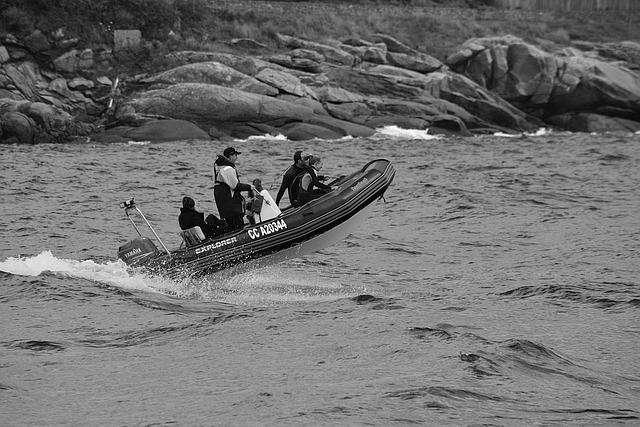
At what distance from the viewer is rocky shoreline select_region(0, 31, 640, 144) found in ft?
107

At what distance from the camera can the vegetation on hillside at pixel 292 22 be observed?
133 feet

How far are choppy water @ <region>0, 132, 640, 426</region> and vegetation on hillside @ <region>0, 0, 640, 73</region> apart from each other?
817 inches

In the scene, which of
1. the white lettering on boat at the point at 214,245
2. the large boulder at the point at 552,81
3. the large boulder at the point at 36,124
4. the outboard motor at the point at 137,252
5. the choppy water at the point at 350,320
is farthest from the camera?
the large boulder at the point at 552,81

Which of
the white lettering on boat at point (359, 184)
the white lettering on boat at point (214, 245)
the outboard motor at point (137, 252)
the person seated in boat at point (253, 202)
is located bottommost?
the outboard motor at point (137, 252)

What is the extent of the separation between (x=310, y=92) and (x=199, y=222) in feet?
76.5

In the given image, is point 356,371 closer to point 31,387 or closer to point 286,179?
point 31,387

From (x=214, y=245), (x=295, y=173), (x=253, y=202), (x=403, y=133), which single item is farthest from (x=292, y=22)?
(x=214, y=245)

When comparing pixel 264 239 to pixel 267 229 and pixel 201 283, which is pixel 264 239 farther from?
pixel 201 283

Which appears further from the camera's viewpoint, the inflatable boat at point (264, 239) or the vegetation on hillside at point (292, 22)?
the vegetation on hillside at point (292, 22)

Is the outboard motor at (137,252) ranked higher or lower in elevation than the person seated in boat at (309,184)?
lower

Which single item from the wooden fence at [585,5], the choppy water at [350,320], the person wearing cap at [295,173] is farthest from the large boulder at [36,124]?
A: the wooden fence at [585,5]

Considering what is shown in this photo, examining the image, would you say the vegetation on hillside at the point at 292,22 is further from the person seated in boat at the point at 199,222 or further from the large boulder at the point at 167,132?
the person seated in boat at the point at 199,222

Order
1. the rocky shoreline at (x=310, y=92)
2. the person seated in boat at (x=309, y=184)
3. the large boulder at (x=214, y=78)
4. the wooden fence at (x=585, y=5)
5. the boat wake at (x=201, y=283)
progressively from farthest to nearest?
the wooden fence at (x=585, y=5), the large boulder at (x=214, y=78), the rocky shoreline at (x=310, y=92), the person seated in boat at (x=309, y=184), the boat wake at (x=201, y=283)

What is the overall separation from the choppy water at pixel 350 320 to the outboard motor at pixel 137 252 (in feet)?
1.00
